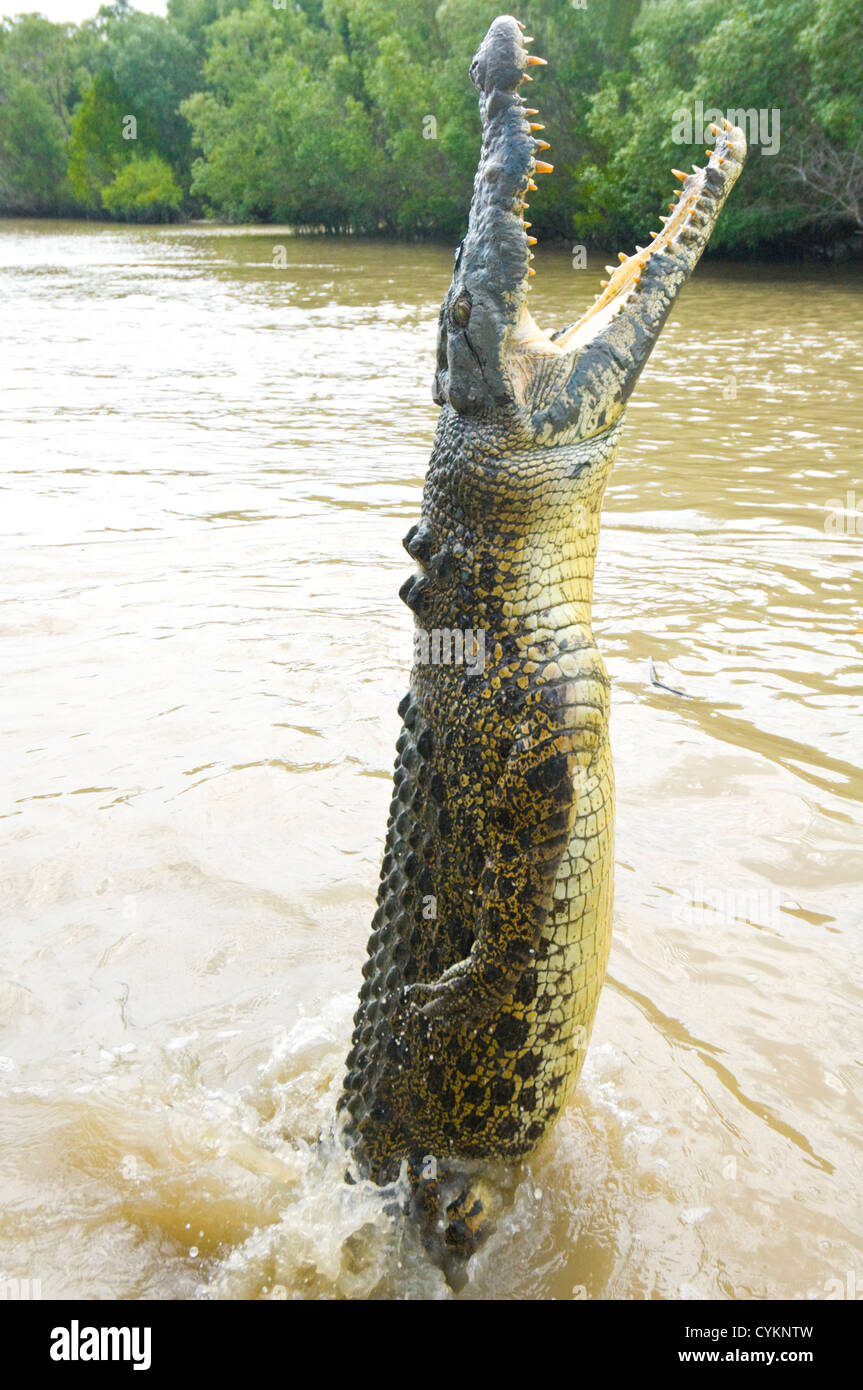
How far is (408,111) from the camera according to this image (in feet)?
107

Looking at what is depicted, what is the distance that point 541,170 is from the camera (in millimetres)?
2523

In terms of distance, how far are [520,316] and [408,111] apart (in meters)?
34.9

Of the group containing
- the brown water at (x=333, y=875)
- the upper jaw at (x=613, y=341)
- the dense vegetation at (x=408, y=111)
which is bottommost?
the brown water at (x=333, y=875)

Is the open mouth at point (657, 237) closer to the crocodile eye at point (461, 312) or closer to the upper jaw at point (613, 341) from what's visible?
the upper jaw at point (613, 341)

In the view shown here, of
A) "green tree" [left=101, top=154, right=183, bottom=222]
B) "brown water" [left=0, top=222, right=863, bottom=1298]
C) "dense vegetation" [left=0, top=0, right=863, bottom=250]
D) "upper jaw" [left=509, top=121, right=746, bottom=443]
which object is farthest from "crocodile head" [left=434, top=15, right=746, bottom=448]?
"green tree" [left=101, top=154, right=183, bottom=222]

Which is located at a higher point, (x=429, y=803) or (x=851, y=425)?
(x=851, y=425)

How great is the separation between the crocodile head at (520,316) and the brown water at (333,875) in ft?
5.96

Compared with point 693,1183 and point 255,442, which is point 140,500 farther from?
point 693,1183

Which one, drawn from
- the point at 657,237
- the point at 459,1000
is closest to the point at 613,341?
the point at 657,237

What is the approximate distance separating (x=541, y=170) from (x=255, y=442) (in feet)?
24.0

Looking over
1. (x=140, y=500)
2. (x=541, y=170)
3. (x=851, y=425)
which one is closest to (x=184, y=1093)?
(x=541, y=170)

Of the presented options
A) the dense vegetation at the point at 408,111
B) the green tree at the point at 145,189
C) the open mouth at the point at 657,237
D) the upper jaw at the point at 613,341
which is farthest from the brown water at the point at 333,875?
the green tree at the point at 145,189

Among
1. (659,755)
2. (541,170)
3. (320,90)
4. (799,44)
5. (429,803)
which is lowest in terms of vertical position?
(659,755)

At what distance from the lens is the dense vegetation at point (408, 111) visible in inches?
754
